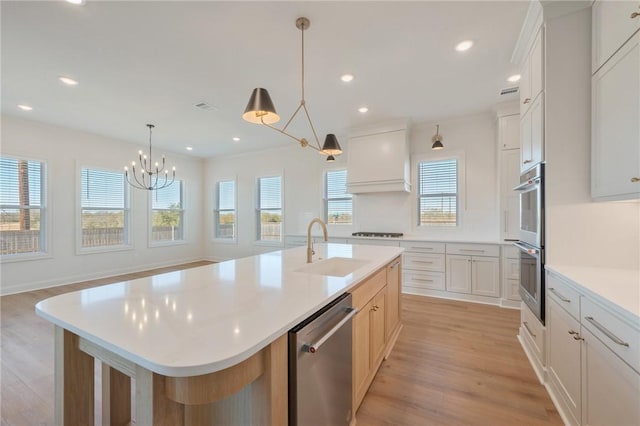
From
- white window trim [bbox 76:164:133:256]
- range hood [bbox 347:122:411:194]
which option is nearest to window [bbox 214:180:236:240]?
A: white window trim [bbox 76:164:133:256]

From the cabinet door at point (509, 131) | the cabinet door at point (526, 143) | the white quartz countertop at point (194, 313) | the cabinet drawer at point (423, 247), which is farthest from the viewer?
the cabinet drawer at point (423, 247)

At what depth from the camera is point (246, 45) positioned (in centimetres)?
250

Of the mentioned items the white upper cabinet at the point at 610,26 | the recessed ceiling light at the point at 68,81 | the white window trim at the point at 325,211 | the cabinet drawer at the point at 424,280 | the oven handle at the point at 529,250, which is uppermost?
the recessed ceiling light at the point at 68,81

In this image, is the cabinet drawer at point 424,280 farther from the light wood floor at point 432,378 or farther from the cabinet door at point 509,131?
the cabinet door at point 509,131

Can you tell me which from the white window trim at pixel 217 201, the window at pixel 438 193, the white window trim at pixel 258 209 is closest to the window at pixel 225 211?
the white window trim at pixel 217 201

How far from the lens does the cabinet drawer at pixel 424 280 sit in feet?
13.2

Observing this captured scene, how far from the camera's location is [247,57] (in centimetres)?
269

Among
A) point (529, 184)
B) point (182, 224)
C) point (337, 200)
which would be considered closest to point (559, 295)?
point (529, 184)

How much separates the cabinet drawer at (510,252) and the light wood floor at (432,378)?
0.80 m

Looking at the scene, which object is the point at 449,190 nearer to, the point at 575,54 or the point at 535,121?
the point at 535,121

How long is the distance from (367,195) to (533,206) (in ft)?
9.95

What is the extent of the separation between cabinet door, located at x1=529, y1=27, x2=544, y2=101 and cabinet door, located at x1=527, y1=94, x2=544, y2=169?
0.09 metres

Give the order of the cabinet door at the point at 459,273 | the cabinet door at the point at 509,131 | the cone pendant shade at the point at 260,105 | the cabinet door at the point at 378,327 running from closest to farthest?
the cone pendant shade at the point at 260,105 → the cabinet door at the point at 378,327 → the cabinet door at the point at 509,131 → the cabinet door at the point at 459,273

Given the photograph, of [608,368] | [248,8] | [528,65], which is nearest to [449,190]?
[528,65]
